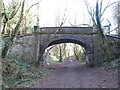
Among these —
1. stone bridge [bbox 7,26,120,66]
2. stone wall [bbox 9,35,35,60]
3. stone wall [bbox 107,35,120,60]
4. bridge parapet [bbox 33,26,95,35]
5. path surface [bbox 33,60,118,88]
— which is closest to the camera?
path surface [bbox 33,60,118,88]

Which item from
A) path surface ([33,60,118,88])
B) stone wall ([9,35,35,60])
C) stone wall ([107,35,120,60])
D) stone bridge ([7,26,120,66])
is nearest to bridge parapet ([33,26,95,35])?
stone bridge ([7,26,120,66])

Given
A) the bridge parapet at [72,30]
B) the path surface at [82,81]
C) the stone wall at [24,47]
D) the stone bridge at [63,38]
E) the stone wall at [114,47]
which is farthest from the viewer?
the bridge parapet at [72,30]

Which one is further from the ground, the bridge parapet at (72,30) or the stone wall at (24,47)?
the bridge parapet at (72,30)

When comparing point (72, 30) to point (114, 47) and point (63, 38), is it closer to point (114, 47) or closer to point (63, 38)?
point (63, 38)

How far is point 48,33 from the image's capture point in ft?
54.2

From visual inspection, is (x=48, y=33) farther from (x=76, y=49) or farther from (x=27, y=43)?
(x=76, y=49)

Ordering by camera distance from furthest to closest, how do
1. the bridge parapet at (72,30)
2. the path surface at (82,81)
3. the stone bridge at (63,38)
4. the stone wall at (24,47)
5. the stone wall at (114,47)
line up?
the bridge parapet at (72,30) < the stone bridge at (63,38) < the stone wall at (24,47) < the stone wall at (114,47) < the path surface at (82,81)

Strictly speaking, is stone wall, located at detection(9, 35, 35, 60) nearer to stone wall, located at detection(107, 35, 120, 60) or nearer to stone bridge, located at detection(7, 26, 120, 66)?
stone bridge, located at detection(7, 26, 120, 66)

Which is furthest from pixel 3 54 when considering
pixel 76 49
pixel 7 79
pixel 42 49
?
pixel 76 49

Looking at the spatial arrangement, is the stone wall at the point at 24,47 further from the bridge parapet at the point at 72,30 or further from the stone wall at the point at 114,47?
the stone wall at the point at 114,47

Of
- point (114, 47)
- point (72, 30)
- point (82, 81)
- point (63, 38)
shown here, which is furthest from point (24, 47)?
point (114, 47)

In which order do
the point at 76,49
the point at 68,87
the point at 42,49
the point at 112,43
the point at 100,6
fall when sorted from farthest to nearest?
the point at 76,49
the point at 42,49
the point at 112,43
the point at 100,6
the point at 68,87

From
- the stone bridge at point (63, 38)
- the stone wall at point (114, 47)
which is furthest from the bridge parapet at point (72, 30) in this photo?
the stone wall at point (114, 47)

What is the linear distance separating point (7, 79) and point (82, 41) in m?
9.29
